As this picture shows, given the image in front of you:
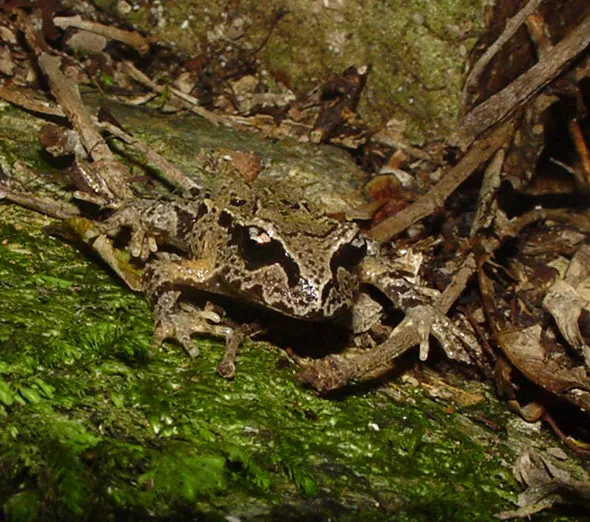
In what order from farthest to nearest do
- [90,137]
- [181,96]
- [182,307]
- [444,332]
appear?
[181,96] → [90,137] → [444,332] → [182,307]

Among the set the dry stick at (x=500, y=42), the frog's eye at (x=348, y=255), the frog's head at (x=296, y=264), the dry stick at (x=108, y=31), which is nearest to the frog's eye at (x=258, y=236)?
the frog's head at (x=296, y=264)

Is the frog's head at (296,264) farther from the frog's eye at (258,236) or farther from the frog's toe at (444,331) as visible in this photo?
the frog's toe at (444,331)

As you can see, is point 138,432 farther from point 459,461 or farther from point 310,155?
point 310,155

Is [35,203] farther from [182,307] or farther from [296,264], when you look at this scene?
[296,264]

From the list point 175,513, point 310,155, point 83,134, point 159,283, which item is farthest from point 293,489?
point 310,155

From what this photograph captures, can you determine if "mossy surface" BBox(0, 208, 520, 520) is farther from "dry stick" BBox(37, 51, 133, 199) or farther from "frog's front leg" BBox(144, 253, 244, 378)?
"dry stick" BBox(37, 51, 133, 199)

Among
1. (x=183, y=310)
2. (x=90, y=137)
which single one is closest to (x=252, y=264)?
(x=183, y=310)
